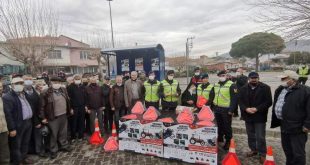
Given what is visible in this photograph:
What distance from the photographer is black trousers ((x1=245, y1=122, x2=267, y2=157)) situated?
433 centimetres

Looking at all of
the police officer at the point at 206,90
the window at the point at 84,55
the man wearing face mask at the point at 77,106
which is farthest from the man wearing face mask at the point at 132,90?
the window at the point at 84,55

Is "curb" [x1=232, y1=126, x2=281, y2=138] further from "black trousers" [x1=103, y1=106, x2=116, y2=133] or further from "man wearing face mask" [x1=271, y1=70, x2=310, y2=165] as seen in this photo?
"black trousers" [x1=103, y1=106, x2=116, y2=133]

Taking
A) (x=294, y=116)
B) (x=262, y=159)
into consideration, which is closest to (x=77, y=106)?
(x=262, y=159)

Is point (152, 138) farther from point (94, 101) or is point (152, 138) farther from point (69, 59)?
point (69, 59)

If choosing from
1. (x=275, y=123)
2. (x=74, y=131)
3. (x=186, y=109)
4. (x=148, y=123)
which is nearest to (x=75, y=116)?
(x=74, y=131)

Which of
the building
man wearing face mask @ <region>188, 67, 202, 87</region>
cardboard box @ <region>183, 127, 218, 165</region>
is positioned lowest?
cardboard box @ <region>183, 127, 218, 165</region>

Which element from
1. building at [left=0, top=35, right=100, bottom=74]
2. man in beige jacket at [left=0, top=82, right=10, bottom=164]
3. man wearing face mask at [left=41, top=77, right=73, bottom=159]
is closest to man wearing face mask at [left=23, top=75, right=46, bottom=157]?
man wearing face mask at [left=41, top=77, right=73, bottom=159]

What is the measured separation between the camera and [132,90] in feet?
20.8

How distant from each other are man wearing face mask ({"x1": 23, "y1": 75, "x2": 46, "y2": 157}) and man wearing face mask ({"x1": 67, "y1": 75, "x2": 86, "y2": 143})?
95 cm

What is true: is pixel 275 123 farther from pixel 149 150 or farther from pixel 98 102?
pixel 98 102

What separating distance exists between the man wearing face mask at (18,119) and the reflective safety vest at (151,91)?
116 inches

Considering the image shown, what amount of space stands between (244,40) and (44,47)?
46442 mm

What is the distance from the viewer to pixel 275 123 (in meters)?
4.09

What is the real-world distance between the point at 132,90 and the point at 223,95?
8.81ft
